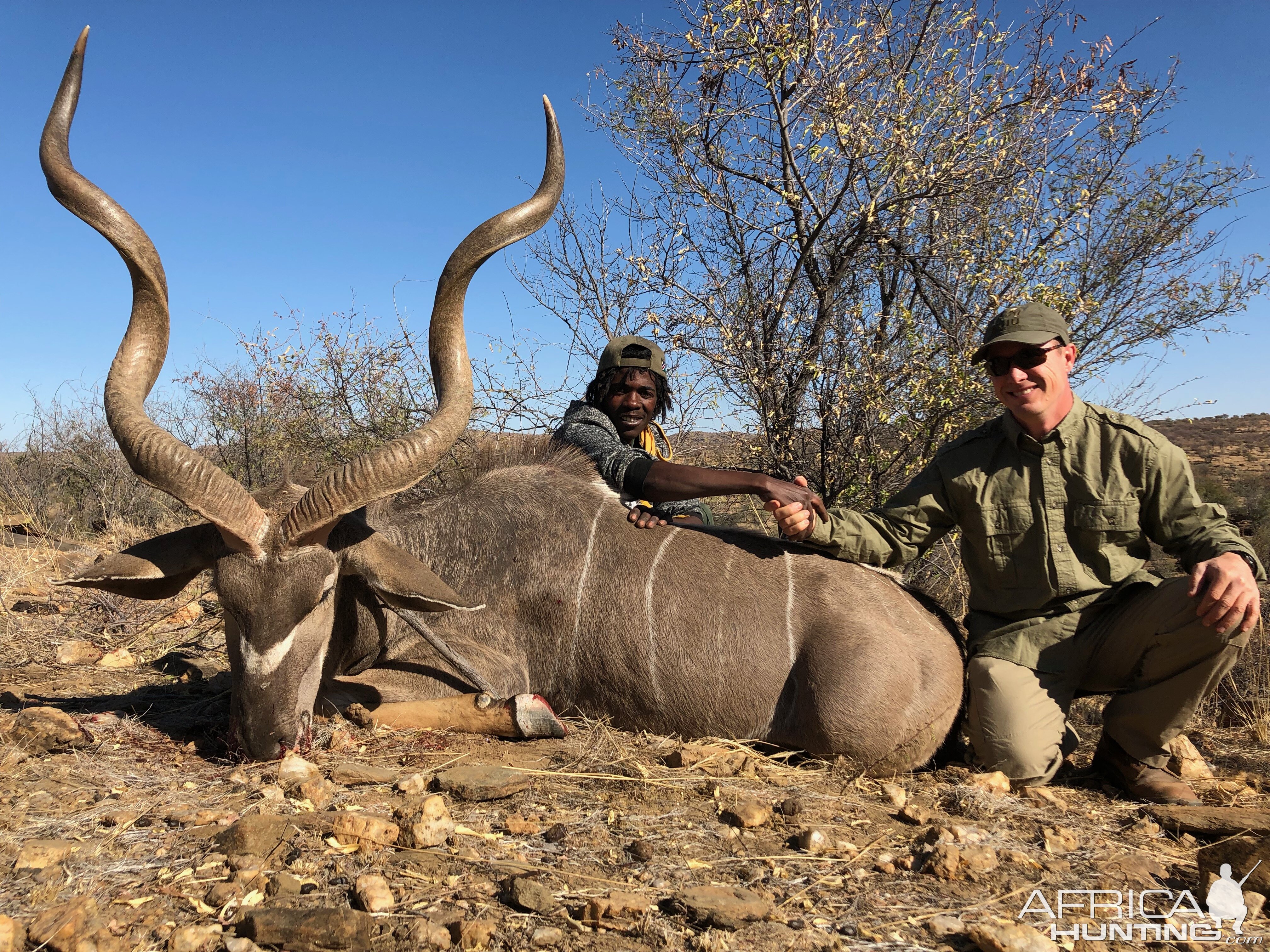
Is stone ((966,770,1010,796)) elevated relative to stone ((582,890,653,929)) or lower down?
lower down

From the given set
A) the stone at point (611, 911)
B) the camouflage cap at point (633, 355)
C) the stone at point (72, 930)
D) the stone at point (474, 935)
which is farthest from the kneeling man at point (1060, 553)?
the stone at point (72, 930)

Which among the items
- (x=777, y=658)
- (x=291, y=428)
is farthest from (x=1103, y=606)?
(x=291, y=428)

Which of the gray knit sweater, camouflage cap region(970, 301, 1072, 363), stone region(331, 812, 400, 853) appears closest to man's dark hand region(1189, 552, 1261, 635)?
camouflage cap region(970, 301, 1072, 363)

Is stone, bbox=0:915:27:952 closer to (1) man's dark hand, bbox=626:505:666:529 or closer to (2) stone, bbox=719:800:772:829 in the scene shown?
(2) stone, bbox=719:800:772:829

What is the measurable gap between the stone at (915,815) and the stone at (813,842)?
378 millimetres

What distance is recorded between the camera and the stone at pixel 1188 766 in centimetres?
346

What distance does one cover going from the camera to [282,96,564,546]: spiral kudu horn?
10.3 feet

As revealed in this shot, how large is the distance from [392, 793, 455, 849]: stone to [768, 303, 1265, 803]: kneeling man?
5.63 ft

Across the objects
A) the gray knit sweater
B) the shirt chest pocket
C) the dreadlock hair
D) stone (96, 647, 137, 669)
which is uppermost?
the dreadlock hair

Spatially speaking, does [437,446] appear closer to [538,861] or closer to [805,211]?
[538,861]

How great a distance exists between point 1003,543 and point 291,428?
20.4ft

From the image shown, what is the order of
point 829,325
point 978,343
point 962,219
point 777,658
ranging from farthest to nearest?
point 962,219 < point 829,325 < point 978,343 < point 777,658

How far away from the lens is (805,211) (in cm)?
614

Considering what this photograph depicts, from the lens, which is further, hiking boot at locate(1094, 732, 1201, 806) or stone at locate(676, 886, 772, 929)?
hiking boot at locate(1094, 732, 1201, 806)
